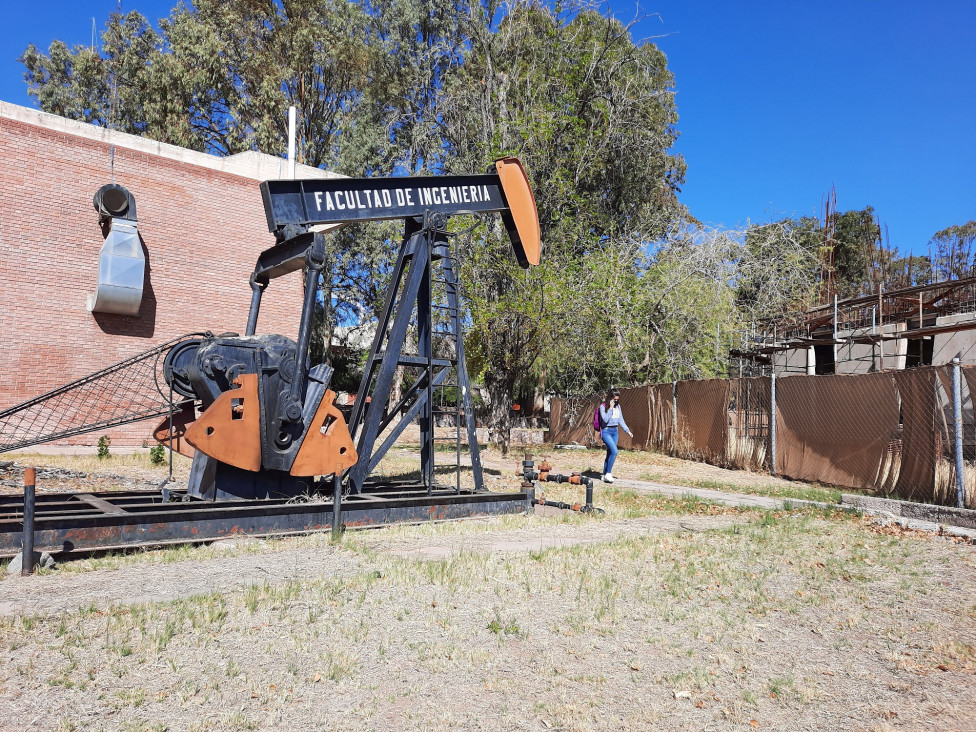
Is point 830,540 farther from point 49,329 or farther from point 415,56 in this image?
point 415,56

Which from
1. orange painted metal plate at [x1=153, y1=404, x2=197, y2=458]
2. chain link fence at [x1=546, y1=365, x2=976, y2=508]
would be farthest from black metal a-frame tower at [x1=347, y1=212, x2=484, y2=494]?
chain link fence at [x1=546, y1=365, x2=976, y2=508]

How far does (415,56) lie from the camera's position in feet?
120

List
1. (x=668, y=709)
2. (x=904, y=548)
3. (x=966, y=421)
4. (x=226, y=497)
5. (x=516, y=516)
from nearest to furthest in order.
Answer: (x=668, y=709) < (x=904, y=548) < (x=226, y=497) < (x=516, y=516) < (x=966, y=421)

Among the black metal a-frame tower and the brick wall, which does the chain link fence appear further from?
the brick wall

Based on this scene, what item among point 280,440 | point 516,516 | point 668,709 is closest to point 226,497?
point 280,440

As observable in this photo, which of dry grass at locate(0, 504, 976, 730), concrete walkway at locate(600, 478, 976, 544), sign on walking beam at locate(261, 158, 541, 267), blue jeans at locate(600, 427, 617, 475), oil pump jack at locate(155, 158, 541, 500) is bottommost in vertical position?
Answer: dry grass at locate(0, 504, 976, 730)

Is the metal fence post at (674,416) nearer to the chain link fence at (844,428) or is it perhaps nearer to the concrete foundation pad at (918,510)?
the chain link fence at (844,428)

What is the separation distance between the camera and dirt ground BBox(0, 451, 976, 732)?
3.66m

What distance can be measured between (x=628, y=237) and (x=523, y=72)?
7442 mm

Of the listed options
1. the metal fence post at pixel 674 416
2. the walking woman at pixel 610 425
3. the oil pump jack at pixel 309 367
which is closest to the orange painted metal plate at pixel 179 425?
the oil pump jack at pixel 309 367

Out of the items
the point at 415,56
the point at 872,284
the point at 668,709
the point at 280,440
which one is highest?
the point at 415,56

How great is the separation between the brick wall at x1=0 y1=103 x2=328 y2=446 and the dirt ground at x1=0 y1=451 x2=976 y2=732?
11397 millimetres

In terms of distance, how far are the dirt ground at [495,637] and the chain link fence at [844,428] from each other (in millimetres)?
3208

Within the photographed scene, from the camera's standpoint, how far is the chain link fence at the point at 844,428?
10.5 meters
